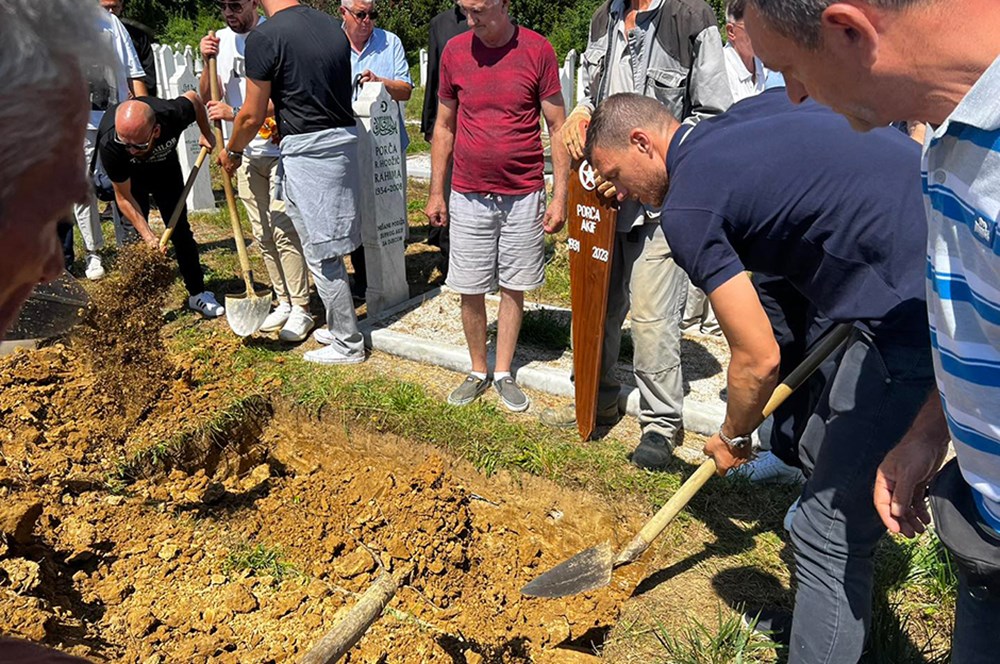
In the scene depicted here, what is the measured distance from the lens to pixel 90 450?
13.0 ft

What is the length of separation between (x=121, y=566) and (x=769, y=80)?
Answer: 3.85 m

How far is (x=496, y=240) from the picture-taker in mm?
4328

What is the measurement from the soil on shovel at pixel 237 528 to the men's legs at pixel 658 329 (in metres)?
0.49

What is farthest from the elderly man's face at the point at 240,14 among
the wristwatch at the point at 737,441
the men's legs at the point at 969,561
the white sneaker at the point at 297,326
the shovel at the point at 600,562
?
the men's legs at the point at 969,561

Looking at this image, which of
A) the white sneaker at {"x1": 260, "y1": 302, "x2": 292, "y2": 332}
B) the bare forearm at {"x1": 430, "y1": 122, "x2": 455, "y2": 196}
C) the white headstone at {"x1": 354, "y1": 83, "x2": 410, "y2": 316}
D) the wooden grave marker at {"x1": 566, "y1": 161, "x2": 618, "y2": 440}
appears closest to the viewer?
the wooden grave marker at {"x1": 566, "y1": 161, "x2": 618, "y2": 440}

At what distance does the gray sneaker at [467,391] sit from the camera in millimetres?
4324

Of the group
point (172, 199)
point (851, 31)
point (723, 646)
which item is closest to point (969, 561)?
point (851, 31)

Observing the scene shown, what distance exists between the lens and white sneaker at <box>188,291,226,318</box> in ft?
18.5

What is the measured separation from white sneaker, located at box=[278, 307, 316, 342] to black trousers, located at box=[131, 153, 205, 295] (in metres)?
0.89

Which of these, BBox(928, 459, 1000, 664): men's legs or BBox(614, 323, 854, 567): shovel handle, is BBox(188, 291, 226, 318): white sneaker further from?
BBox(928, 459, 1000, 664): men's legs

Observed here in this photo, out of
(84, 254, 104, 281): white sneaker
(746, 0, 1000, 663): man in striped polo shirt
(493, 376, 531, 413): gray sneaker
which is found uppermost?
(746, 0, 1000, 663): man in striped polo shirt

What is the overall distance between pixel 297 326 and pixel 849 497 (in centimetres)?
390

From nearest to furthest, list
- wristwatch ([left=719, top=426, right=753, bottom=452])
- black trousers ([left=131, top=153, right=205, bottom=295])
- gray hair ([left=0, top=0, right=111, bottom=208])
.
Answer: gray hair ([left=0, top=0, right=111, bottom=208]), wristwatch ([left=719, top=426, right=753, bottom=452]), black trousers ([left=131, top=153, right=205, bottom=295])

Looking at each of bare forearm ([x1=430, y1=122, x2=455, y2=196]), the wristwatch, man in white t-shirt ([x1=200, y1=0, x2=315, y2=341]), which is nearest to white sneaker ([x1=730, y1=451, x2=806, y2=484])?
the wristwatch
